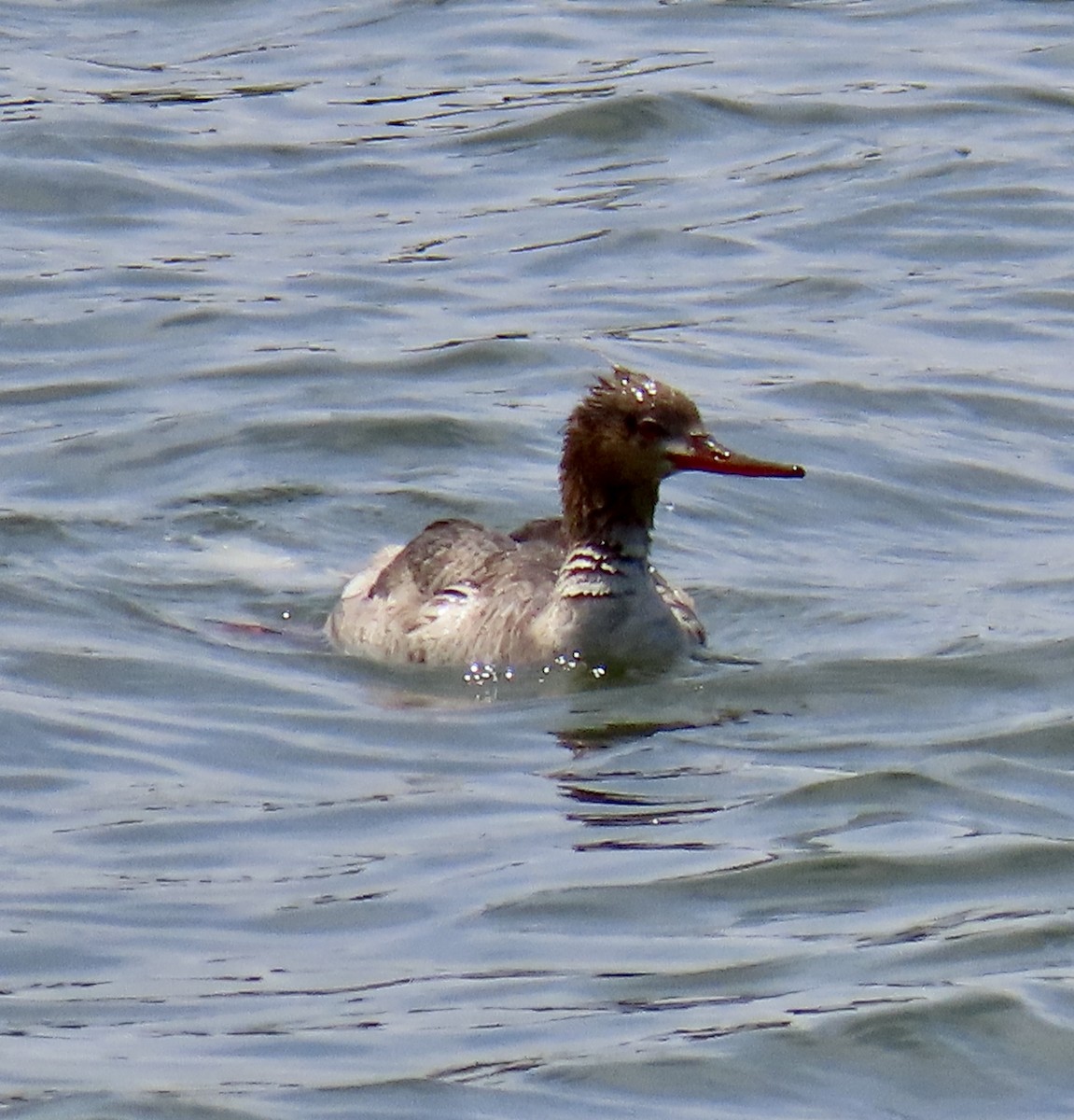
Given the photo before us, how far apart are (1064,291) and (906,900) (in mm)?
7651

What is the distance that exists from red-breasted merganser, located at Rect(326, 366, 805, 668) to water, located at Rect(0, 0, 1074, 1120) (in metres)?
0.22

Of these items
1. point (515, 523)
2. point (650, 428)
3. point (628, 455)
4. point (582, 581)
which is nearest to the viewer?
point (650, 428)

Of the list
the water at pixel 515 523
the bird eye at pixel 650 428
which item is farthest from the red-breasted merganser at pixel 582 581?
the water at pixel 515 523

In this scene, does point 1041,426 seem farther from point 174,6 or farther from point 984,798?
point 174,6

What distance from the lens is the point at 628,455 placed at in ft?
31.8

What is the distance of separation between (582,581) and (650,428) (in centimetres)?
60

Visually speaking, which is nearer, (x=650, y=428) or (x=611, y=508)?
(x=650, y=428)

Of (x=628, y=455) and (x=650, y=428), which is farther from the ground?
(x=650, y=428)

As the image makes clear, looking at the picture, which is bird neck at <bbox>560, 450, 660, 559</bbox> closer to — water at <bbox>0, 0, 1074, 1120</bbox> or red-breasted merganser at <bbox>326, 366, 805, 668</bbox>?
red-breasted merganser at <bbox>326, 366, 805, 668</bbox>

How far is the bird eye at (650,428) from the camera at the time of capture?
376 inches

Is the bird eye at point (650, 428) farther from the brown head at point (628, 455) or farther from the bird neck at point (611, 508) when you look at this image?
the bird neck at point (611, 508)

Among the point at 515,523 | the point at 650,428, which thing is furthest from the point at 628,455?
the point at 515,523

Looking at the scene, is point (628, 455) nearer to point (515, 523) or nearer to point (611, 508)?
point (611, 508)

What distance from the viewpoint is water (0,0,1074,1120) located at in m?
6.29
